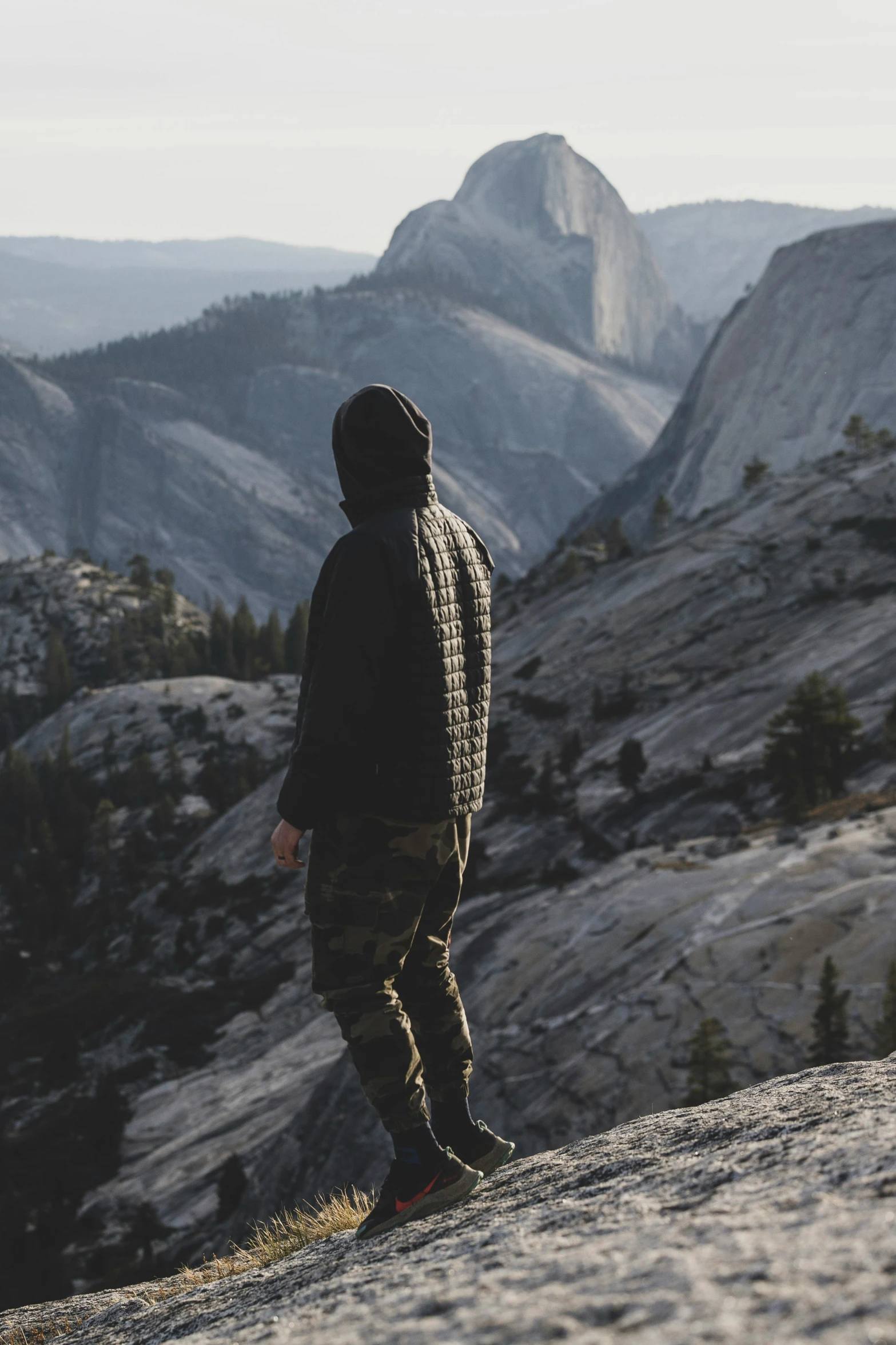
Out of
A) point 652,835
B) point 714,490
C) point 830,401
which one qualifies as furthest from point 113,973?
point 830,401

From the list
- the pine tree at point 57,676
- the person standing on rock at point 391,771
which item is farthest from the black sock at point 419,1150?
the pine tree at point 57,676

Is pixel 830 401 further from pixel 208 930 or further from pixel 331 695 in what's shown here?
pixel 331 695

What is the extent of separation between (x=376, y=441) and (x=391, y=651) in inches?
42.7

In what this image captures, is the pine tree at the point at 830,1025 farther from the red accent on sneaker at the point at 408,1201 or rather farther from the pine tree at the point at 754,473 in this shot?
the pine tree at the point at 754,473

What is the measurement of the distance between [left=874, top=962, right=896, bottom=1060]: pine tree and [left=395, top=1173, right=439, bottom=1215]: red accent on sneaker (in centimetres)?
1465

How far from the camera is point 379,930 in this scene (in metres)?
5.38

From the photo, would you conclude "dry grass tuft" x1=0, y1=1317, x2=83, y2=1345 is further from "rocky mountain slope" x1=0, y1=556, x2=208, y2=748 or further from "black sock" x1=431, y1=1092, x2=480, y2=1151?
"rocky mountain slope" x1=0, y1=556, x2=208, y2=748

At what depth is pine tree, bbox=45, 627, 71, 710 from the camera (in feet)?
493

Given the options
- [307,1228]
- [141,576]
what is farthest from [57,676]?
[307,1228]

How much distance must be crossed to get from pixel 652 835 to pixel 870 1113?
4172cm

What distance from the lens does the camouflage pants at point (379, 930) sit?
17.5 feet

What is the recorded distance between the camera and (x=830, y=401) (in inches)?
5571

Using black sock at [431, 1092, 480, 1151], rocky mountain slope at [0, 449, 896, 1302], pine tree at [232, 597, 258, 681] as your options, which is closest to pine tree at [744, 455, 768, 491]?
rocky mountain slope at [0, 449, 896, 1302]

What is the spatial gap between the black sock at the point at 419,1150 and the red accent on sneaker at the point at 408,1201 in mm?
57
